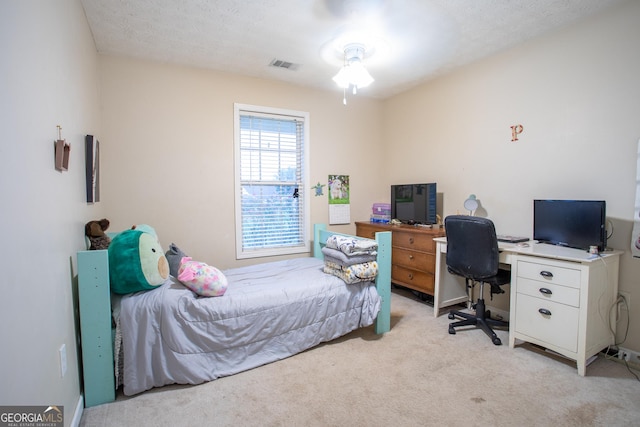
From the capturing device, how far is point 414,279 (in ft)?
11.4

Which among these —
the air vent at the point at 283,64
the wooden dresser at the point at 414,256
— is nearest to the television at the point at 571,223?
the wooden dresser at the point at 414,256

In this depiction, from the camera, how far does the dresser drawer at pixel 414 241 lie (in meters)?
3.23

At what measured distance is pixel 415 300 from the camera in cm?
364

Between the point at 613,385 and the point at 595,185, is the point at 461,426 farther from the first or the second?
the point at 595,185

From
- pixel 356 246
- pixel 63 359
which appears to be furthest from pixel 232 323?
pixel 356 246

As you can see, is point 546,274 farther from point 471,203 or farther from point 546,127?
point 546,127

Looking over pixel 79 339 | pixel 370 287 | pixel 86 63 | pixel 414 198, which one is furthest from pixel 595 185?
pixel 86 63

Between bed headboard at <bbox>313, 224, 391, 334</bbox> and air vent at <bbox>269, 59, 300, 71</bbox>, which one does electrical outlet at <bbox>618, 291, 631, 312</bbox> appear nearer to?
bed headboard at <bbox>313, 224, 391, 334</bbox>

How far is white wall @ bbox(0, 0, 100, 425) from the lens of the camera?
99 cm

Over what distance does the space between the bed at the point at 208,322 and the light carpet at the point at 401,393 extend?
0.11 meters

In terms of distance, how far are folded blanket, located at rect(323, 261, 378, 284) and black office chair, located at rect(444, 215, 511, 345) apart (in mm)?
753

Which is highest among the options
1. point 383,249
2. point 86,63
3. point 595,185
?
point 86,63

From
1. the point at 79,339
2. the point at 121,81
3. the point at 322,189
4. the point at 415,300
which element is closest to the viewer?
the point at 79,339

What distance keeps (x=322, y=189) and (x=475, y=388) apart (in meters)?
2.66
